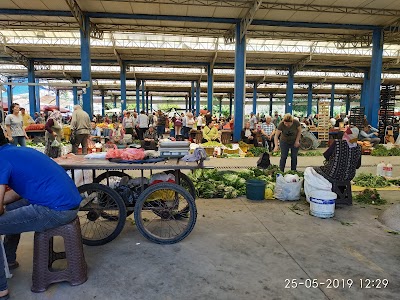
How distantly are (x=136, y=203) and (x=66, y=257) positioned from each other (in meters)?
1.25

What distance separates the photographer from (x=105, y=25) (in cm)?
1675

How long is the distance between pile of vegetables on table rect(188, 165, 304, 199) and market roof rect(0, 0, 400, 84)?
837cm

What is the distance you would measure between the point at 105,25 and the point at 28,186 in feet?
51.5

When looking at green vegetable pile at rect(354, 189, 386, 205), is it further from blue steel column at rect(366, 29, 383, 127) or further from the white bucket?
→ blue steel column at rect(366, 29, 383, 127)

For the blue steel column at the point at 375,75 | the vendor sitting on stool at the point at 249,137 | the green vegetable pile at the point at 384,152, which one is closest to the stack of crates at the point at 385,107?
the blue steel column at the point at 375,75

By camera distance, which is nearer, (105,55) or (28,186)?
(28,186)

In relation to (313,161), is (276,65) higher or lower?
higher

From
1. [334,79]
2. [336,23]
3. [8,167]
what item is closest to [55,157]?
[8,167]

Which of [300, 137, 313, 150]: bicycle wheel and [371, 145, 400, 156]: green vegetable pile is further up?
[300, 137, 313, 150]: bicycle wheel

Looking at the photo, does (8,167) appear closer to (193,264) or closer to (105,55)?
(193,264)

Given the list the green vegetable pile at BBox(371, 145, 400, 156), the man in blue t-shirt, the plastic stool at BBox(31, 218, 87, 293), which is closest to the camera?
the man in blue t-shirt

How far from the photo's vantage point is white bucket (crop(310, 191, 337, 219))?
17.3 ft

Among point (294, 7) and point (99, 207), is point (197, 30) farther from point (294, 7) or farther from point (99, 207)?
point (99, 207)

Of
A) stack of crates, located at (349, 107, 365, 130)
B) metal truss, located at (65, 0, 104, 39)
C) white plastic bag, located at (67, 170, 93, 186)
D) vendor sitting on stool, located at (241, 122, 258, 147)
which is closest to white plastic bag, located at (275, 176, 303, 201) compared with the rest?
white plastic bag, located at (67, 170, 93, 186)
